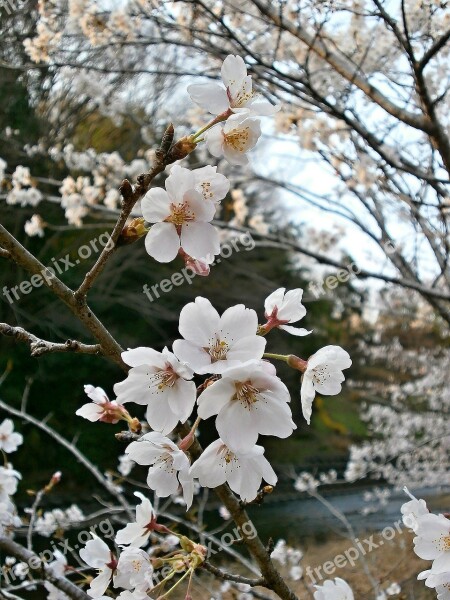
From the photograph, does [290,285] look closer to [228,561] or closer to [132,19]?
[228,561]

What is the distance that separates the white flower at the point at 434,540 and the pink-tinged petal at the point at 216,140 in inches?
25.9

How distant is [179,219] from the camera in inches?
29.9

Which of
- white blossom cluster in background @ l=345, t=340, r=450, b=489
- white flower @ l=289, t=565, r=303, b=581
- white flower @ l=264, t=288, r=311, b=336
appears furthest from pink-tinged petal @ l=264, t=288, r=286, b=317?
white blossom cluster in background @ l=345, t=340, r=450, b=489

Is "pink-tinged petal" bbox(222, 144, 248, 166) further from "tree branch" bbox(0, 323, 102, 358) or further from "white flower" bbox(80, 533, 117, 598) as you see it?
"white flower" bbox(80, 533, 117, 598)

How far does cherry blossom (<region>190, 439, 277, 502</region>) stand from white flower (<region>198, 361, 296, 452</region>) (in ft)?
0.09

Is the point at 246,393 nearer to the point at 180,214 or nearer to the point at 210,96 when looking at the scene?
the point at 180,214

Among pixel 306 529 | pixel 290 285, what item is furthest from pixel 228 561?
pixel 290 285

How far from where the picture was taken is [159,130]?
9312mm

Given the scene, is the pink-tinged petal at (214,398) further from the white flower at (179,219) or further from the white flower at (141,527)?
the white flower at (141,527)

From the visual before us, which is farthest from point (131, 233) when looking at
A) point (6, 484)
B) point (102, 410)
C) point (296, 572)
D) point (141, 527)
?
point (296, 572)

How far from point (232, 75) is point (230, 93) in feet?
0.08

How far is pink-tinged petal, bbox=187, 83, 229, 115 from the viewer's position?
78 cm
